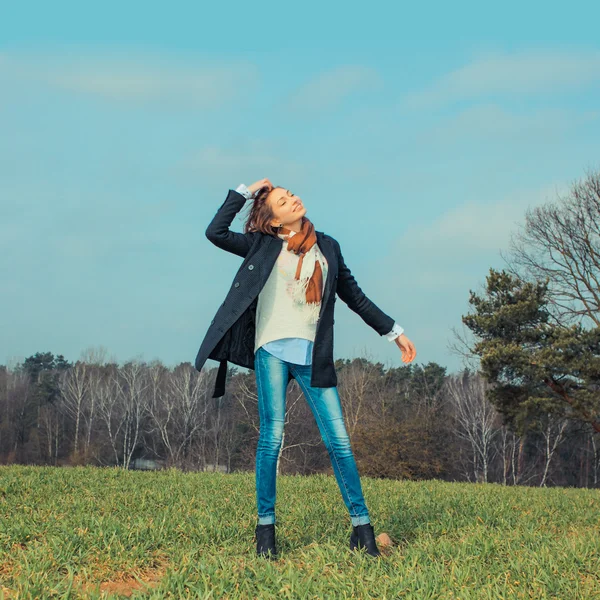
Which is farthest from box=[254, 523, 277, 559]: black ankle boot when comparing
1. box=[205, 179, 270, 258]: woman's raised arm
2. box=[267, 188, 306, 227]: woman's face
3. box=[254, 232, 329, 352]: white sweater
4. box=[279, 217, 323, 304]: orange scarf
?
box=[267, 188, 306, 227]: woman's face

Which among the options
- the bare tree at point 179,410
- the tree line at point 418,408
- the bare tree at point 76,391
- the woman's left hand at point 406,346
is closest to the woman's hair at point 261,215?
the woman's left hand at point 406,346

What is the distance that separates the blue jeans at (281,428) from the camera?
14.5 feet

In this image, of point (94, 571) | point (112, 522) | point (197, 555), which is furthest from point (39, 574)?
point (112, 522)

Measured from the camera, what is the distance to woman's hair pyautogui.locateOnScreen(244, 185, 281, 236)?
4656mm

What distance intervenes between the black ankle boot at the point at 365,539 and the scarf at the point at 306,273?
4.52 ft

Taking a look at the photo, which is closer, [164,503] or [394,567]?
[394,567]

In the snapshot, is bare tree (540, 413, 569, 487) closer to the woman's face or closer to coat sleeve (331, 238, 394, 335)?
coat sleeve (331, 238, 394, 335)

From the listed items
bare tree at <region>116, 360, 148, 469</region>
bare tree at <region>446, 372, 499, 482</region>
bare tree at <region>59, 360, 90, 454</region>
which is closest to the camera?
bare tree at <region>446, 372, 499, 482</region>

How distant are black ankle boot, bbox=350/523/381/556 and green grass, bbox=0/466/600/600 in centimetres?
10

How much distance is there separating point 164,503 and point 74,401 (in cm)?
4960

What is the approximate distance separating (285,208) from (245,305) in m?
0.73

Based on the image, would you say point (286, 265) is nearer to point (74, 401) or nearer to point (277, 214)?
point (277, 214)

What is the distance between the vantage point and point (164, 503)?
6.73 m

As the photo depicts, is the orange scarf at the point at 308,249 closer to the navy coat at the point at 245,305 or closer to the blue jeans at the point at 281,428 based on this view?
the navy coat at the point at 245,305
